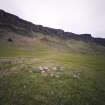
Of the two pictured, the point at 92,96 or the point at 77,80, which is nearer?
the point at 92,96

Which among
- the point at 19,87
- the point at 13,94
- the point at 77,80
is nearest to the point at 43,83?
the point at 19,87

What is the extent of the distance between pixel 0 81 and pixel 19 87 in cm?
490

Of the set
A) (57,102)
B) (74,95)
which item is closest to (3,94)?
(57,102)

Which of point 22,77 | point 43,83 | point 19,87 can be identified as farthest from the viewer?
point 22,77

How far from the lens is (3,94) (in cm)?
1720

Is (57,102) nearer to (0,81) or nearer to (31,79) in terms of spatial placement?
(31,79)

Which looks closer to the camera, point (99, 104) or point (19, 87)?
point (99, 104)

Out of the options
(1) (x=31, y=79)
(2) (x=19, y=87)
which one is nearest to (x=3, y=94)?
(2) (x=19, y=87)

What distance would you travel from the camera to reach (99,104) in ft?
53.1

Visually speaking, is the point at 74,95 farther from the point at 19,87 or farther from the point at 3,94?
the point at 3,94

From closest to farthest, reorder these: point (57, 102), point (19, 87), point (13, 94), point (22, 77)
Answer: point (57, 102)
point (13, 94)
point (19, 87)
point (22, 77)

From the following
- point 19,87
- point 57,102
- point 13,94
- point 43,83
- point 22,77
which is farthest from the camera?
point 22,77

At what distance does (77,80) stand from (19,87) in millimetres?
11809

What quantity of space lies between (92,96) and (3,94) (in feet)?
46.0
